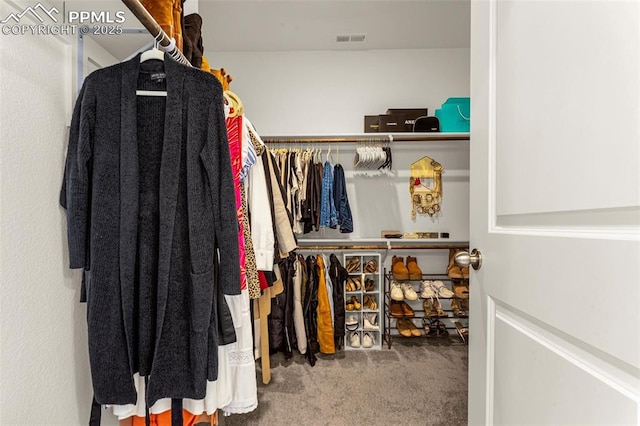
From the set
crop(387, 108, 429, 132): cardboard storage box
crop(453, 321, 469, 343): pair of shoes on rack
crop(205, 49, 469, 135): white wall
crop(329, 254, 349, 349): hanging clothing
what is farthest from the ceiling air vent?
crop(453, 321, 469, 343): pair of shoes on rack

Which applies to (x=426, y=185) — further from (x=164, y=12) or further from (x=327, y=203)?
(x=164, y=12)

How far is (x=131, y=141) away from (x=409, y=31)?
2701 mm

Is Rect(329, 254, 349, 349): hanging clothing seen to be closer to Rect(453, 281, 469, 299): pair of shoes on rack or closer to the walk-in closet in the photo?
the walk-in closet

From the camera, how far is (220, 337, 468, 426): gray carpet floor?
73.4 inches

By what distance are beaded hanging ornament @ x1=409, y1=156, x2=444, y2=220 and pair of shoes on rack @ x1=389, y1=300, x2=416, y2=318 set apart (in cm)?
93

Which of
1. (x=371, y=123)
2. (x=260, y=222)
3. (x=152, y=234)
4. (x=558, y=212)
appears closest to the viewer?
(x=558, y=212)

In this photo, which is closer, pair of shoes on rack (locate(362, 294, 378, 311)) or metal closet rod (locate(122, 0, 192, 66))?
metal closet rod (locate(122, 0, 192, 66))

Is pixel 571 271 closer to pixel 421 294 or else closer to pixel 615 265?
pixel 615 265

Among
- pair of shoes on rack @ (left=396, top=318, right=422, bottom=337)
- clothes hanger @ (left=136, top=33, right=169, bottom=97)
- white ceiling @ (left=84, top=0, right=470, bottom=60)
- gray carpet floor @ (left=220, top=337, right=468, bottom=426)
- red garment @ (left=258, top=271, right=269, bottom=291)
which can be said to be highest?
white ceiling @ (left=84, top=0, right=470, bottom=60)

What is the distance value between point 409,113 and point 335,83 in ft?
2.60

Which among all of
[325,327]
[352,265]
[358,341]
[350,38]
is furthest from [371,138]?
[358,341]

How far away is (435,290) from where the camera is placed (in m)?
2.98

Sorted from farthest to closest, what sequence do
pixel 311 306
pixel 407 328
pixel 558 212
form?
1. pixel 407 328
2. pixel 311 306
3. pixel 558 212

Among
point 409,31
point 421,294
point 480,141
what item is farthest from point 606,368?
point 409,31
